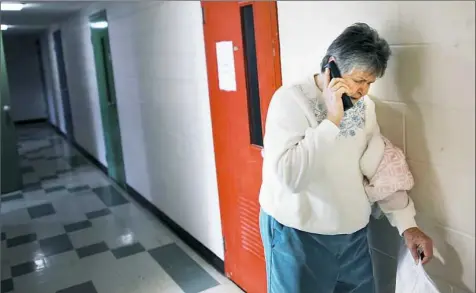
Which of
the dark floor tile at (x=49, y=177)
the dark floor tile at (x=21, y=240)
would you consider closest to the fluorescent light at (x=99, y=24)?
the dark floor tile at (x=49, y=177)

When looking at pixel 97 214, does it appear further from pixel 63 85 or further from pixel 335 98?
pixel 63 85

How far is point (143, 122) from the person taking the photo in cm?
371

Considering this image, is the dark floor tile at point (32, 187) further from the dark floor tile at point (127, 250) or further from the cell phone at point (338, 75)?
the cell phone at point (338, 75)

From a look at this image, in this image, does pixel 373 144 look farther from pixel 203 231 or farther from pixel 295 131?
pixel 203 231

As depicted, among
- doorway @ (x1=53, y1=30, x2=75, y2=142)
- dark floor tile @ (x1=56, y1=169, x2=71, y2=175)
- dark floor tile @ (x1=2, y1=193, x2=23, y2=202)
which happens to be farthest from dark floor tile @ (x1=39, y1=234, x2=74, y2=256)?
doorway @ (x1=53, y1=30, x2=75, y2=142)

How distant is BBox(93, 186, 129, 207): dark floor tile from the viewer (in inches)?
164

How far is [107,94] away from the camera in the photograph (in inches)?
183

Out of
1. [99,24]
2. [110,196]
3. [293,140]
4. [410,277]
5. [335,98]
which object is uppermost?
[99,24]

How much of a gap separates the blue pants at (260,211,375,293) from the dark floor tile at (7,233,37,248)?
258cm

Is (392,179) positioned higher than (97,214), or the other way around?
(392,179)

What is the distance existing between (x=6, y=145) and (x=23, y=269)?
7.49ft

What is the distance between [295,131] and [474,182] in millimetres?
469

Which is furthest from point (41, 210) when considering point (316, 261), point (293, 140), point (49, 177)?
point (293, 140)

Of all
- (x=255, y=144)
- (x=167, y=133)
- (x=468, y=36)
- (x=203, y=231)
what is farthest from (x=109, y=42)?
(x=468, y=36)
